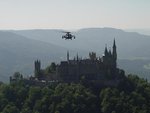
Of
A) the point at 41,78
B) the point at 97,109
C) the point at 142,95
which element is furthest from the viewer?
the point at 41,78

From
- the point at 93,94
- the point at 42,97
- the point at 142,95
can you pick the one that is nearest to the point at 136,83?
the point at 142,95

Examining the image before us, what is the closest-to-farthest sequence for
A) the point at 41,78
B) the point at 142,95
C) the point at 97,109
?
the point at 97,109 → the point at 142,95 → the point at 41,78

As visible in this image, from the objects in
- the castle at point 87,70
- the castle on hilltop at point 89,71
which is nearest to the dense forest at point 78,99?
the castle on hilltop at point 89,71

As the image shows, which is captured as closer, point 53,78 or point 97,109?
point 97,109

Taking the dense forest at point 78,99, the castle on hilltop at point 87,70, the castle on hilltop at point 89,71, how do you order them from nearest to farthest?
1. the dense forest at point 78,99
2. the castle on hilltop at point 89,71
3. the castle on hilltop at point 87,70

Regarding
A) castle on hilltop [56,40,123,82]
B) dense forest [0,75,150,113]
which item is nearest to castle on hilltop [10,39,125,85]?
castle on hilltop [56,40,123,82]

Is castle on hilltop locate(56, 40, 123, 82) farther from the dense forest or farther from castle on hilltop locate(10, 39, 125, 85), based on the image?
the dense forest

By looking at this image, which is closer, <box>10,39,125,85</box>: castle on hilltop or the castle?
<box>10,39,125,85</box>: castle on hilltop

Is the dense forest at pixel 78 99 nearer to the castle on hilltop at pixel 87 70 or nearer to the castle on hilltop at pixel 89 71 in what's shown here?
the castle on hilltop at pixel 89 71

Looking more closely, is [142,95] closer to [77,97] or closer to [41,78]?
[77,97]
